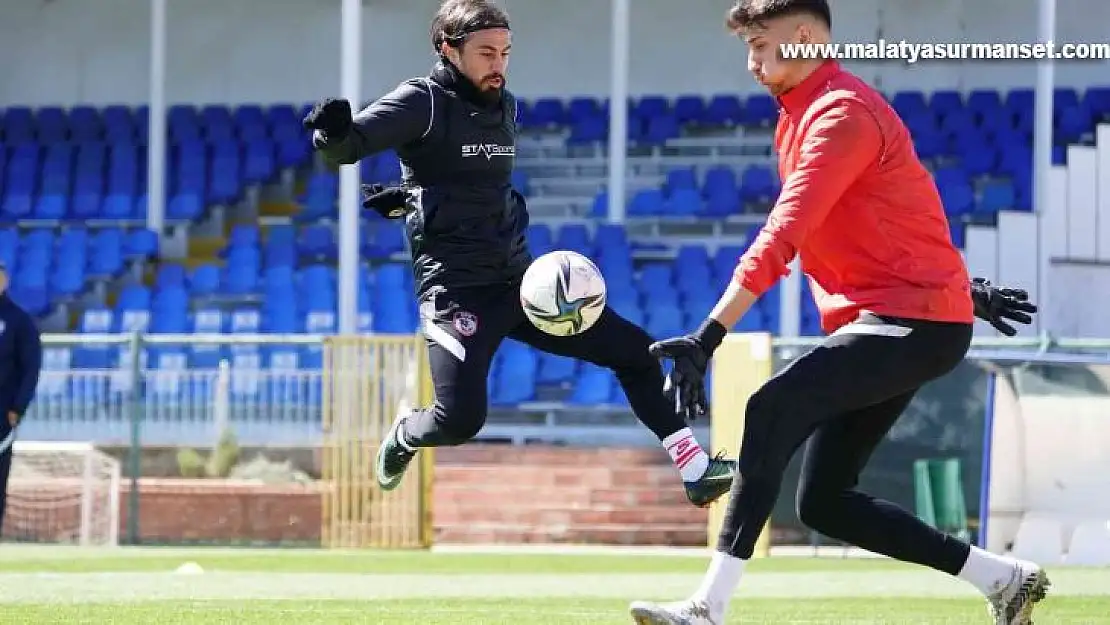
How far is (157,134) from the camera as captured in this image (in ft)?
78.7

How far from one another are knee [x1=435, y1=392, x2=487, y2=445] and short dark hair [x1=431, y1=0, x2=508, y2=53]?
137 centimetres

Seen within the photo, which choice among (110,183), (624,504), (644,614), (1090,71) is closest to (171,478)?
(624,504)

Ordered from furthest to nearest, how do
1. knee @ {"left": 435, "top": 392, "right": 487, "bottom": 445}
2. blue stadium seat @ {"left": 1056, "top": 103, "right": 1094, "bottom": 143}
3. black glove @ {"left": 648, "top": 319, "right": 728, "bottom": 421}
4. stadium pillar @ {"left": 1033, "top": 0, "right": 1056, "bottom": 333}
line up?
blue stadium seat @ {"left": 1056, "top": 103, "right": 1094, "bottom": 143} < stadium pillar @ {"left": 1033, "top": 0, "right": 1056, "bottom": 333} < knee @ {"left": 435, "top": 392, "right": 487, "bottom": 445} < black glove @ {"left": 648, "top": 319, "right": 728, "bottom": 421}

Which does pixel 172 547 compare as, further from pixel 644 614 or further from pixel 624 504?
pixel 644 614

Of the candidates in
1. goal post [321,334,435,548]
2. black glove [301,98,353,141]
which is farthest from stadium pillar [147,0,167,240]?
black glove [301,98,353,141]

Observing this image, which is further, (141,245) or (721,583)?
(141,245)

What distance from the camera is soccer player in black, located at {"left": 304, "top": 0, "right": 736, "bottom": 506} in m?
7.43

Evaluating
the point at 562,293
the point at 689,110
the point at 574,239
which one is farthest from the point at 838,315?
the point at 689,110

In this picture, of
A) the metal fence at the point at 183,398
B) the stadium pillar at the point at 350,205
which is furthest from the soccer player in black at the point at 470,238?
the stadium pillar at the point at 350,205

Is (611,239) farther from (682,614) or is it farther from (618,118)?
(682,614)

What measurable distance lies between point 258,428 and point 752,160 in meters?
9.67

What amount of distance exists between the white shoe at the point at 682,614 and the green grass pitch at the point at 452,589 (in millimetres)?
1920

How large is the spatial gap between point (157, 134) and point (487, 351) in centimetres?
1720

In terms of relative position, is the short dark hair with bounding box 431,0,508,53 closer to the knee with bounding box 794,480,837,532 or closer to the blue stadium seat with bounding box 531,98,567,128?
the knee with bounding box 794,480,837,532
